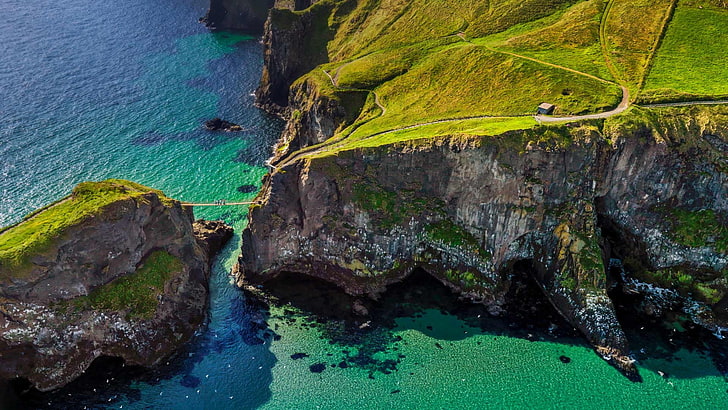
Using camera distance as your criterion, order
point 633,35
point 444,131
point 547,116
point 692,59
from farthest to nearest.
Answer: point 633,35 → point 692,59 → point 547,116 → point 444,131

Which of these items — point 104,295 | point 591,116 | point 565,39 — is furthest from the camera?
point 565,39

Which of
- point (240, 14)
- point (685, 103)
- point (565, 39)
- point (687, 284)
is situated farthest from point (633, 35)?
point (240, 14)

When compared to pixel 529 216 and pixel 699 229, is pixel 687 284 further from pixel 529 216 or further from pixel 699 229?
pixel 529 216

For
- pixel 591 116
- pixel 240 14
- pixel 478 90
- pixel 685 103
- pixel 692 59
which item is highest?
pixel 240 14

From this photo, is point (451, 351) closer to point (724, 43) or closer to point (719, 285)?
point (719, 285)

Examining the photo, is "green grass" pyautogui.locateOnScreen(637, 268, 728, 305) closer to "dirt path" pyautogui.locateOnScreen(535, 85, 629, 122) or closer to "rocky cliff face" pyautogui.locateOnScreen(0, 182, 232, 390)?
"dirt path" pyautogui.locateOnScreen(535, 85, 629, 122)

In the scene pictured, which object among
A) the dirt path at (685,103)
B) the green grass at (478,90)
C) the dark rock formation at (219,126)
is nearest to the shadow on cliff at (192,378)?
the green grass at (478,90)

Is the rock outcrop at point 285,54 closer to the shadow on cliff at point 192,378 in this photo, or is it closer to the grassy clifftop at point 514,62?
the grassy clifftop at point 514,62

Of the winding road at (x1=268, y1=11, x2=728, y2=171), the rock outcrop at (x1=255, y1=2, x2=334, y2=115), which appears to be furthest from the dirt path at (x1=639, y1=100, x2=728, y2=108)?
the rock outcrop at (x1=255, y1=2, x2=334, y2=115)
